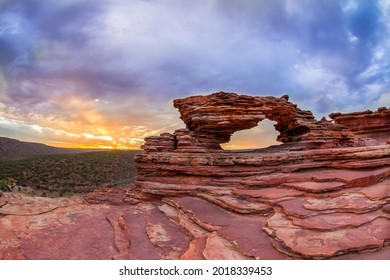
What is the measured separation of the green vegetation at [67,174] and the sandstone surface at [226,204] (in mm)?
28608

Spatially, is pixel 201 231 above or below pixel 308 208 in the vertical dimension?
below

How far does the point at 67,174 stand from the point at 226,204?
167 feet

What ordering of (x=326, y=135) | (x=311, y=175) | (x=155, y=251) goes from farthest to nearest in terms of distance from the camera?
(x=326, y=135) → (x=311, y=175) → (x=155, y=251)

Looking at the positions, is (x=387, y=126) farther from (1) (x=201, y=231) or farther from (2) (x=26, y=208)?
(2) (x=26, y=208)

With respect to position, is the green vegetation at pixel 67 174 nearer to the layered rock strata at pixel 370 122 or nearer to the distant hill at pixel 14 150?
the layered rock strata at pixel 370 122

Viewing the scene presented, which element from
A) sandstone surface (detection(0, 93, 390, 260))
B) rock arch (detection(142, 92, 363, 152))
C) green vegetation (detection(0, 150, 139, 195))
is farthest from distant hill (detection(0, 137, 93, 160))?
rock arch (detection(142, 92, 363, 152))

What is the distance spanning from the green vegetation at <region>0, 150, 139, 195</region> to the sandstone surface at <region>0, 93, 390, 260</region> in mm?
28608

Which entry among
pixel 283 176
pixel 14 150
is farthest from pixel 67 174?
pixel 14 150

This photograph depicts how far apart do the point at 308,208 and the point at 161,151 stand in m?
11.4

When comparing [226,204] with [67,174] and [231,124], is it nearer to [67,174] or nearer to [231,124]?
[231,124]

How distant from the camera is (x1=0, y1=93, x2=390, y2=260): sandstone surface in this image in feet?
36.0

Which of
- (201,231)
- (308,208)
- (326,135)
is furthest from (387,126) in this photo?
(201,231)

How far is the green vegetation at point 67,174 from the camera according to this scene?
4700 cm

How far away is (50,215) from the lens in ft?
53.9
